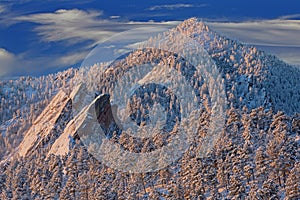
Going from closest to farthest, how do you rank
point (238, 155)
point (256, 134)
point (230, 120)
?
1. point (238, 155)
2. point (256, 134)
3. point (230, 120)

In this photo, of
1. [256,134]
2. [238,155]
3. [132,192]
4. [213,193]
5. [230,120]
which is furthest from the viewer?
[230,120]

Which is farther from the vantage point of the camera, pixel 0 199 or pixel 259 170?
pixel 0 199

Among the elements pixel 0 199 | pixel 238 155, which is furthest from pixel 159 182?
pixel 0 199

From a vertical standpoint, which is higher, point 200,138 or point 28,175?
point 200,138

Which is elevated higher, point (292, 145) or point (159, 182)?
point (292, 145)

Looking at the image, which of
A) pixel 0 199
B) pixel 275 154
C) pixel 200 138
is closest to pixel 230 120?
pixel 200 138

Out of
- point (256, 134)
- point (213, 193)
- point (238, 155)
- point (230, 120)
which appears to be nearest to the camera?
point (213, 193)

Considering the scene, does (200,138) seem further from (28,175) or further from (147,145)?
(28,175)

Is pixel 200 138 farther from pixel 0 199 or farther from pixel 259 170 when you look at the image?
pixel 0 199

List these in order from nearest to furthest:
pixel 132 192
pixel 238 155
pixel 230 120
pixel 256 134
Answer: pixel 132 192
pixel 238 155
pixel 256 134
pixel 230 120
